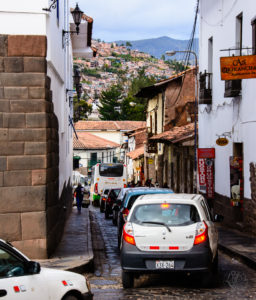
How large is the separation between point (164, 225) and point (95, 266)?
3743 mm

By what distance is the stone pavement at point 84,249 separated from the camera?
12359mm

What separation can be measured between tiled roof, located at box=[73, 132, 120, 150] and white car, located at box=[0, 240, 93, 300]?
239 feet

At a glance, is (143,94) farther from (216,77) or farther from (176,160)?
(216,77)

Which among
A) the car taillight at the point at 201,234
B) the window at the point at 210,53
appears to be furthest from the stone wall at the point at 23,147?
the window at the point at 210,53

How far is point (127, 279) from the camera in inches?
424

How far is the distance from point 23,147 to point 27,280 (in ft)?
21.0

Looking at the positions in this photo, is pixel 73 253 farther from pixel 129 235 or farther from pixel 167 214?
pixel 167 214

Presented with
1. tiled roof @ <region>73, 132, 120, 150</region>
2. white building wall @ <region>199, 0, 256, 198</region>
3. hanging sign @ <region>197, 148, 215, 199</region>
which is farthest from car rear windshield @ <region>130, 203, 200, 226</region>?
tiled roof @ <region>73, 132, 120, 150</region>

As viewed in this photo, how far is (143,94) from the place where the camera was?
44.8 m

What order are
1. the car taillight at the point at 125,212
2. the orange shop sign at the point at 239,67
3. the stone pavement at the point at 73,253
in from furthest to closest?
the orange shop sign at the point at 239,67, the car taillight at the point at 125,212, the stone pavement at the point at 73,253

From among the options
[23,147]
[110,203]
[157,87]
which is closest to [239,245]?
[23,147]

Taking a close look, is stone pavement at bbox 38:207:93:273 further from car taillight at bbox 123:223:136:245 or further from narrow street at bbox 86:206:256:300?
car taillight at bbox 123:223:136:245

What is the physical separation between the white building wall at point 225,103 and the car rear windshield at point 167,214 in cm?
772

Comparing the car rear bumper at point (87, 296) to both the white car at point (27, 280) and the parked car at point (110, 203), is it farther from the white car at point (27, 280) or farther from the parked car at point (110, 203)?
the parked car at point (110, 203)
